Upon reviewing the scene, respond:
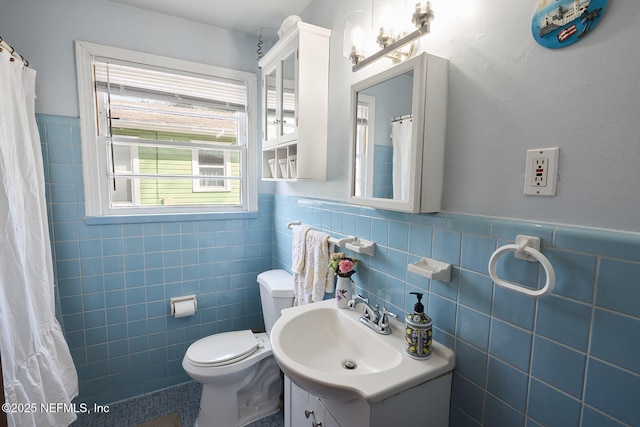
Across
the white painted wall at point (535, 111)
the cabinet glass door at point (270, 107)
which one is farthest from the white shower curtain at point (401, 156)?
the cabinet glass door at point (270, 107)

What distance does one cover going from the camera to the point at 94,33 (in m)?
1.74

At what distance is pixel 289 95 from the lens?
1633mm

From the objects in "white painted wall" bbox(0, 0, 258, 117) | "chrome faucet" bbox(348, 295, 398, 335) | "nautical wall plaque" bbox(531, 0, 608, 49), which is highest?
"white painted wall" bbox(0, 0, 258, 117)

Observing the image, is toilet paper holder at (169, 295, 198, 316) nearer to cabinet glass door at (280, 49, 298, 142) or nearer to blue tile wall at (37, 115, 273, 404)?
blue tile wall at (37, 115, 273, 404)

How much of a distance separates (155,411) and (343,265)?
1618mm

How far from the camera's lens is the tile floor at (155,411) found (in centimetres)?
178

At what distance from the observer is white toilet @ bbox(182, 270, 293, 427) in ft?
5.34

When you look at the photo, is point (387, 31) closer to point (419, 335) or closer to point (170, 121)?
point (419, 335)

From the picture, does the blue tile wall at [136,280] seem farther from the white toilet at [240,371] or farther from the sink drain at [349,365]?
the sink drain at [349,365]

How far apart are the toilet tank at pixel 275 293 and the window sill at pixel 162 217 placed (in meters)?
0.51

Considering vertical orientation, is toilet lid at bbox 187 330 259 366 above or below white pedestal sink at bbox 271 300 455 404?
below

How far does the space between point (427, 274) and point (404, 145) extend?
0.44 meters

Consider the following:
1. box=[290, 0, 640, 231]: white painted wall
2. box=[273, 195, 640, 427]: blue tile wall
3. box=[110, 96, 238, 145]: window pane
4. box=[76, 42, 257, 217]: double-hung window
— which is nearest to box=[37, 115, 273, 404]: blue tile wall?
box=[76, 42, 257, 217]: double-hung window

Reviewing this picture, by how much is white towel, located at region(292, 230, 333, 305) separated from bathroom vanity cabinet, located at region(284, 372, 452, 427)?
1.69ft
